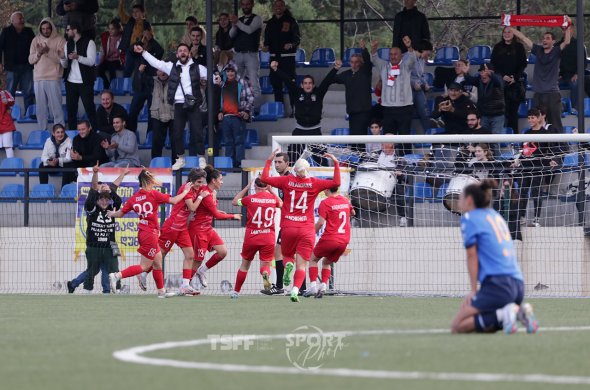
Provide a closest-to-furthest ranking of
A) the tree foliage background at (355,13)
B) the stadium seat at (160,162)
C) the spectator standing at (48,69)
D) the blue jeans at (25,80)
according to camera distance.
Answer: the stadium seat at (160,162) < the spectator standing at (48,69) < the blue jeans at (25,80) < the tree foliage background at (355,13)

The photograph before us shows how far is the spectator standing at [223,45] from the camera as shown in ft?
77.2

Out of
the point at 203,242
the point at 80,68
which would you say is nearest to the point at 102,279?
the point at 203,242

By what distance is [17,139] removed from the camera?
24266 millimetres

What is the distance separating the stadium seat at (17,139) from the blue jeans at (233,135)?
14.6 ft

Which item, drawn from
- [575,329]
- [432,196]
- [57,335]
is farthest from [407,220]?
[57,335]

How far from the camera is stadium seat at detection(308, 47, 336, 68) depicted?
2650cm

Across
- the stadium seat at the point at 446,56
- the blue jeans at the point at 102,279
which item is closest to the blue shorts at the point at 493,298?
the blue jeans at the point at 102,279

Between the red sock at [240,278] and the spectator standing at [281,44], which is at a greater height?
the spectator standing at [281,44]

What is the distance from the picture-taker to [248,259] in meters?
17.2

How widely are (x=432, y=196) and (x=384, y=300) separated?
2.73m

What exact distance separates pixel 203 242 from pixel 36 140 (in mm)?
7641

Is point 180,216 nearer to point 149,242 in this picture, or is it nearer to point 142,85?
point 149,242

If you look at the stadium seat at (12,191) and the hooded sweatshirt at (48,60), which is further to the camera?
the hooded sweatshirt at (48,60)

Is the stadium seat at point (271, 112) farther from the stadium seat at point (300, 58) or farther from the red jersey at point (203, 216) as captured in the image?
the red jersey at point (203, 216)
